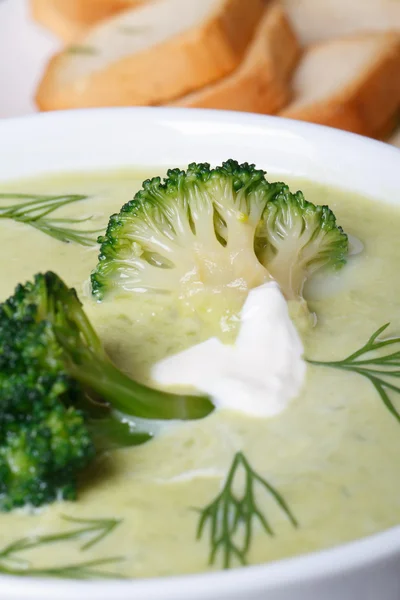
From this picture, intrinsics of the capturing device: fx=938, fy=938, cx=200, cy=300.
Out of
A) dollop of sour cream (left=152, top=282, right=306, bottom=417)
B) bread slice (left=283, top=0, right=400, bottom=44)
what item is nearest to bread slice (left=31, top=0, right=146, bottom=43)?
bread slice (left=283, top=0, right=400, bottom=44)

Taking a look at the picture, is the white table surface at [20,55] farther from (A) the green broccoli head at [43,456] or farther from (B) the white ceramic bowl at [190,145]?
(A) the green broccoli head at [43,456]

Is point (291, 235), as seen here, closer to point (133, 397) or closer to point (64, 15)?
point (133, 397)

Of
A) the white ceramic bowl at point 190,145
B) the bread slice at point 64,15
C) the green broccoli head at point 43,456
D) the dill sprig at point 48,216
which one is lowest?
the green broccoli head at point 43,456

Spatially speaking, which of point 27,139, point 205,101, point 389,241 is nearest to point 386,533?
point 389,241

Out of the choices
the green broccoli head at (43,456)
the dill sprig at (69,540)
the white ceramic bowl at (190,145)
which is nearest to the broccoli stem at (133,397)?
the green broccoli head at (43,456)

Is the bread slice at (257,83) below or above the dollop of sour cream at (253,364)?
above

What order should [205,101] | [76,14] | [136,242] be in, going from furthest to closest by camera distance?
1. [76,14]
2. [205,101]
3. [136,242]

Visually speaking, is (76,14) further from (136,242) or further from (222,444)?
(222,444)
